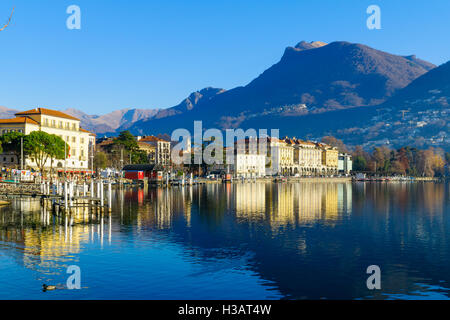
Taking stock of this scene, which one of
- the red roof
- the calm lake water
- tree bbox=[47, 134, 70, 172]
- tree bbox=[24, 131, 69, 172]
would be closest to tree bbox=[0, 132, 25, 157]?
tree bbox=[24, 131, 69, 172]

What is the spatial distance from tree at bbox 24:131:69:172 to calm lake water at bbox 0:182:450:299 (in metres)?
51.2

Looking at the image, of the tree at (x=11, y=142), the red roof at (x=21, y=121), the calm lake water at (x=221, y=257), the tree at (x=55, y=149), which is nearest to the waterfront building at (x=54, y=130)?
the red roof at (x=21, y=121)

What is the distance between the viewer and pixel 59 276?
77.1 feet

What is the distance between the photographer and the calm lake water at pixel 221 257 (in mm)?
22078

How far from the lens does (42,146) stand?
97.6 m

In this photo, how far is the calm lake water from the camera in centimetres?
2208

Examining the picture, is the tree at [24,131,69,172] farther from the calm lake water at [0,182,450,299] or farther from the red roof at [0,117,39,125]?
the calm lake water at [0,182,450,299]

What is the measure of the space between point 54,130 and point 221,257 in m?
95.3

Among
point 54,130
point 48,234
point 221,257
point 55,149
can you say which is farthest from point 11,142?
point 221,257

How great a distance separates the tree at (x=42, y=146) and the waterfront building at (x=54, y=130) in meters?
2.02

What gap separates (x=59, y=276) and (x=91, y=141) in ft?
531

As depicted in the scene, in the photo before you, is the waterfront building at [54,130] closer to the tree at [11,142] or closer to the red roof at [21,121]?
the red roof at [21,121]

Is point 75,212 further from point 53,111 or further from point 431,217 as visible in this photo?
point 53,111
